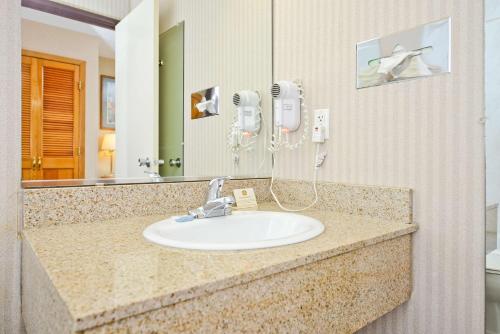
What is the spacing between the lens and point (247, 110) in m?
1.47

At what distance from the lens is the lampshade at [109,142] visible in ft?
3.40

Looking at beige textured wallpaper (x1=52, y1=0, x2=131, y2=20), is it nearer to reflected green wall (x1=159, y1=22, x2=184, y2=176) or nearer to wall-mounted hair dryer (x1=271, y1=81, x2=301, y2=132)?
reflected green wall (x1=159, y1=22, x2=184, y2=176)

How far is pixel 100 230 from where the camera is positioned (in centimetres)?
86

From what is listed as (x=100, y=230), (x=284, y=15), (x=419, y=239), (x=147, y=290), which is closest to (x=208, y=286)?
(x=147, y=290)

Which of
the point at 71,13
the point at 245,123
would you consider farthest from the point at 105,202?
the point at 245,123

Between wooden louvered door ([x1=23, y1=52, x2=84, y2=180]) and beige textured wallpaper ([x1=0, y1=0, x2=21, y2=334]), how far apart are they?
22 mm

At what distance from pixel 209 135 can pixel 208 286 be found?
99 centimetres

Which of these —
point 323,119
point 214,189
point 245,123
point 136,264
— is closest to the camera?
point 136,264

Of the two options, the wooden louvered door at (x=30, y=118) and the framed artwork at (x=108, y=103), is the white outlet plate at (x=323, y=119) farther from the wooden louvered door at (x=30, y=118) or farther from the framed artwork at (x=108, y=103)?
the wooden louvered door at (x=30, y=118)

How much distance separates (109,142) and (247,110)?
2.09ft

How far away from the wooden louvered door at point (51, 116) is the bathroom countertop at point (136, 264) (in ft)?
0.66

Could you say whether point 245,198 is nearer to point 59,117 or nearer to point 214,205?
point 214,205

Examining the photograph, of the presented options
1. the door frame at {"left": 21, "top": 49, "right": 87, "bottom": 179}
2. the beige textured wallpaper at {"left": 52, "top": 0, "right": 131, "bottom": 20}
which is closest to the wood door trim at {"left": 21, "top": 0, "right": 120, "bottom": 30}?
the beige textured wallpaper at {"left": 52, "top": 0, "right": 131, "bottom": 20}

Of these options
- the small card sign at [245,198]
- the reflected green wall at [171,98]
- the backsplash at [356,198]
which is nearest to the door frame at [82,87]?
the reflected green wall at [171,98]
